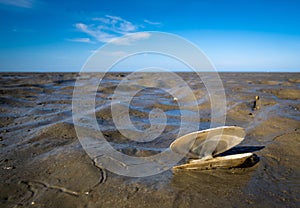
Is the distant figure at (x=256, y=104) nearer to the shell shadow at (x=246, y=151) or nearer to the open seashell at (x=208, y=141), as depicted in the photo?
the shell shadow at (x=246, y=151)

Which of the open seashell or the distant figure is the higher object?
the open seashell

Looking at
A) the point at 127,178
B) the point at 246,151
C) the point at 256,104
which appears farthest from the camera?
the point at 256,104

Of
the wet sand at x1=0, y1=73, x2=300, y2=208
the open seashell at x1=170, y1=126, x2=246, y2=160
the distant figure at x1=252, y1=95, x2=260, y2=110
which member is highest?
the open seashell at x1=170, y1=126, x2=246, y2=160

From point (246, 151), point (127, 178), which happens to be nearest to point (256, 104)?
point (246, 151)

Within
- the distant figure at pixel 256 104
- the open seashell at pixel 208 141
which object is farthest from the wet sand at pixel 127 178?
the distant figure at pixel 256 104

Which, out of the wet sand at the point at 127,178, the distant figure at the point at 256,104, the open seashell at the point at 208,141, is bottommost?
the wet sand at the point at 127,178

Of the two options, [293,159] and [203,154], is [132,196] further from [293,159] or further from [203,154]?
[293,159]

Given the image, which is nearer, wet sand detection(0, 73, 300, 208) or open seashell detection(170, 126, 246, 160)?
wet sand detection(0, 73, 300, 208)

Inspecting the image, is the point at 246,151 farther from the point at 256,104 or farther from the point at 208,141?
the point at 256,104

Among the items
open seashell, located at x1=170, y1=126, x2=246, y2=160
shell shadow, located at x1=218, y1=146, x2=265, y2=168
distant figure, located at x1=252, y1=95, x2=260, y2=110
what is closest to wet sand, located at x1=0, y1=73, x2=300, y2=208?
shell shadow, located at x1=218, y1=146, x2=265, y2=168

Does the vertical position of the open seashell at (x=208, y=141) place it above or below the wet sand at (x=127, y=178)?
above

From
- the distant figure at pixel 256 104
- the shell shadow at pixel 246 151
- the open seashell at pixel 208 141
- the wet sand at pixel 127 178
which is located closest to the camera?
the wet sand at pixel 127 178

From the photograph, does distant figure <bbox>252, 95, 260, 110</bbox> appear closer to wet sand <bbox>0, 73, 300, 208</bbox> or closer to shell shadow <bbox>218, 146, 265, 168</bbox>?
wet sand <bbox>0, 73, 300, 208</bbox>

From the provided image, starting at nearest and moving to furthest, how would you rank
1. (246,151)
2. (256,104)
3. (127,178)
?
(127,178) → (246,151) → (256,104)
